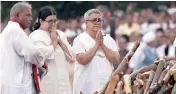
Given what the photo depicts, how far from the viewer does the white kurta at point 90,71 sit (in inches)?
572

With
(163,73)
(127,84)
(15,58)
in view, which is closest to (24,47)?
(15,58)

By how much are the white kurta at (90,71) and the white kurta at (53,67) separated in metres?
0.36

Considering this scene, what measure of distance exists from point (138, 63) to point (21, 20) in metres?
7.93

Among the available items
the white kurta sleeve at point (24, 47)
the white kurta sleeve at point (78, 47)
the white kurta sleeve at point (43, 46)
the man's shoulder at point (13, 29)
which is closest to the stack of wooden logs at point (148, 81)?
the white kurta sleeve at point (24, 47)

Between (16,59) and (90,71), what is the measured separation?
5.23ft

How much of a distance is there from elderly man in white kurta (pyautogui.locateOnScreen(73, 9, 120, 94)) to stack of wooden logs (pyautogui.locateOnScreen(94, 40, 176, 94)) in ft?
5.13

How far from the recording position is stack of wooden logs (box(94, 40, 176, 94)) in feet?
38.7

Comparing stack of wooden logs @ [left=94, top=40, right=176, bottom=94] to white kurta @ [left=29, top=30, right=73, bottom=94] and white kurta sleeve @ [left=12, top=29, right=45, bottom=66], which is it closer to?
white kurta sleeve @ [left=12, top=29, right=45, bottom=66]

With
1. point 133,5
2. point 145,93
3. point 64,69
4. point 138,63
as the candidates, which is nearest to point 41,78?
point 64,69

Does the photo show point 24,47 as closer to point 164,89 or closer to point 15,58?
point 15,58

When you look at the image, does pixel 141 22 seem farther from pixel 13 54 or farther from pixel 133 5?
pixel 13 54

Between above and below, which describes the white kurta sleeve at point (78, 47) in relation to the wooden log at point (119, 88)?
above

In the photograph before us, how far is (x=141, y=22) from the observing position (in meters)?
28.7

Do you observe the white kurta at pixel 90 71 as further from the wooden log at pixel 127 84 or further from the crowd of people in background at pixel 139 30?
the crowd of people in background at pixel 139 30
